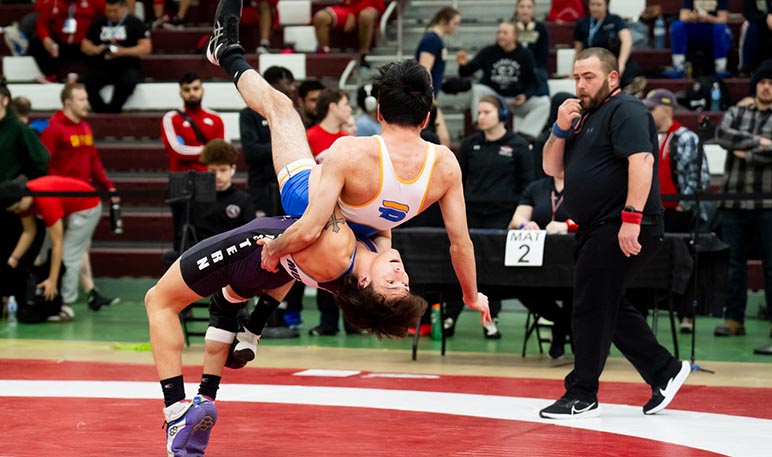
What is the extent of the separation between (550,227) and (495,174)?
1.53m

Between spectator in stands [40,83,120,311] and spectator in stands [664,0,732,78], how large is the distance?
5.71 m

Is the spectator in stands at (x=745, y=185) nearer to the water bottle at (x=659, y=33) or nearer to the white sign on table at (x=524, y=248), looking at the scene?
the white sign on table at (x=524, y=248)

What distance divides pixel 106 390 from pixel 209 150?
250 cm

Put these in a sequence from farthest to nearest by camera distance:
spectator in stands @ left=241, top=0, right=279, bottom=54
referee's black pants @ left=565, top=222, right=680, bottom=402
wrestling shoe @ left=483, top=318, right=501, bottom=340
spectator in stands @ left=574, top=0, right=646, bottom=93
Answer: spectator in stands @ left=241, top=0, right=279, bottom=54 < spectator in stands @ left=574, top=0, right=646, bottom=93 < wrestling shoe @ left=483, top=318, right=501, bottom=340 < referee's black pants @ left=565, top=222, right=680, bottom=402

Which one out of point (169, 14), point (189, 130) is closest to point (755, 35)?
point (189, 130)

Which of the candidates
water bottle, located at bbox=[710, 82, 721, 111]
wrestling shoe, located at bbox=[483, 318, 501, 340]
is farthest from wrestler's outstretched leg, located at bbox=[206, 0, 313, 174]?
water bottle, located at bbox=[710, 82, 721, 111]

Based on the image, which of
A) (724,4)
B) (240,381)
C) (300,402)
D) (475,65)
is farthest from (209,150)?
(724,4)

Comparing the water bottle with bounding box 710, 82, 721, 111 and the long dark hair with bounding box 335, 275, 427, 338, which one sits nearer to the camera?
the long dark hair with bounding box 335, 275, 427, 338

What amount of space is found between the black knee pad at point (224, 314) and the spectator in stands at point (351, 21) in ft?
27.4

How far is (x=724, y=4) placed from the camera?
40.5 feet

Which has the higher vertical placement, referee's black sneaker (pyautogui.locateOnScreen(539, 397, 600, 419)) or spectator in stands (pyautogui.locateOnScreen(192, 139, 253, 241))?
spectator in stands (pyautogui.locateOnScreen(192, 139, 253, 241))

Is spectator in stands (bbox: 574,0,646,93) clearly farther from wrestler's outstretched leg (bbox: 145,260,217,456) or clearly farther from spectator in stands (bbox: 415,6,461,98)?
wrestler's outstretched leg (bbox: 145,260,217,456)

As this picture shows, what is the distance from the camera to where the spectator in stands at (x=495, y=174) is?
9.44 meters

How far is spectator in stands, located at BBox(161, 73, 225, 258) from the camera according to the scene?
10.4 m
